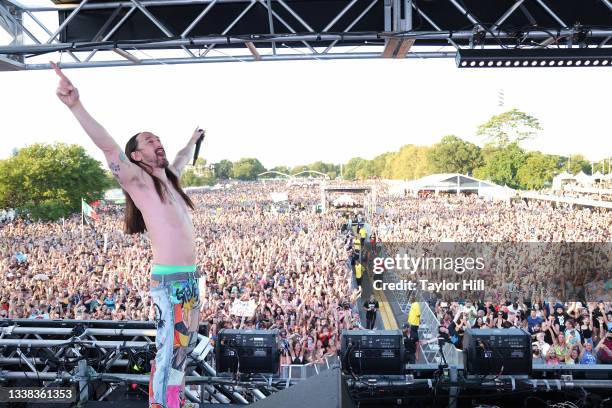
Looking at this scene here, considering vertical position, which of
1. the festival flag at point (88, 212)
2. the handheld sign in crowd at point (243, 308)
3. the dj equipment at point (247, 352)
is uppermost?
the festival flag at point (88, 212)

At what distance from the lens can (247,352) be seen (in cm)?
238

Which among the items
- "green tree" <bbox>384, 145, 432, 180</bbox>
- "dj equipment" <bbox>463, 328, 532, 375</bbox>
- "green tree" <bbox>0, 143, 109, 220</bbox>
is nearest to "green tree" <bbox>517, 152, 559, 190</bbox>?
"green tree" <bbox>384, 145, 432, 180</bbox>

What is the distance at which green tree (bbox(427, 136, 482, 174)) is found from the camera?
870 centimetres

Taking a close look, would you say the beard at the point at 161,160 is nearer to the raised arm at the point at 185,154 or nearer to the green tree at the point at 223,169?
the raised arm at the point at 185,154

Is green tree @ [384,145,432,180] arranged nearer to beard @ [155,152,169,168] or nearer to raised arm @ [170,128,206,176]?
raised arm @ [170,128,206,176]

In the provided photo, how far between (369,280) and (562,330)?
2645 mm

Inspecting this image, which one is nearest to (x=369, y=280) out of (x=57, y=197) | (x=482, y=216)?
(x=482, y=216)

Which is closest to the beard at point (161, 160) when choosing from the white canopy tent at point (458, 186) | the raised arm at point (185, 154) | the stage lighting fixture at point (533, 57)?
the raised arm at point (185, 154)

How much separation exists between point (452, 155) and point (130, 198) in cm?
766

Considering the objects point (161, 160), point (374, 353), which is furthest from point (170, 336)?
point (374, 353)

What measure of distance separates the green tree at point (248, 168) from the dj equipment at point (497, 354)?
18.0ft

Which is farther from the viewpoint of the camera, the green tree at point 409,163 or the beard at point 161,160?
the green tree at point 409,163

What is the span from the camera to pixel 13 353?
2.53 meters

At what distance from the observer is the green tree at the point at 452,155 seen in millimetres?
8703
